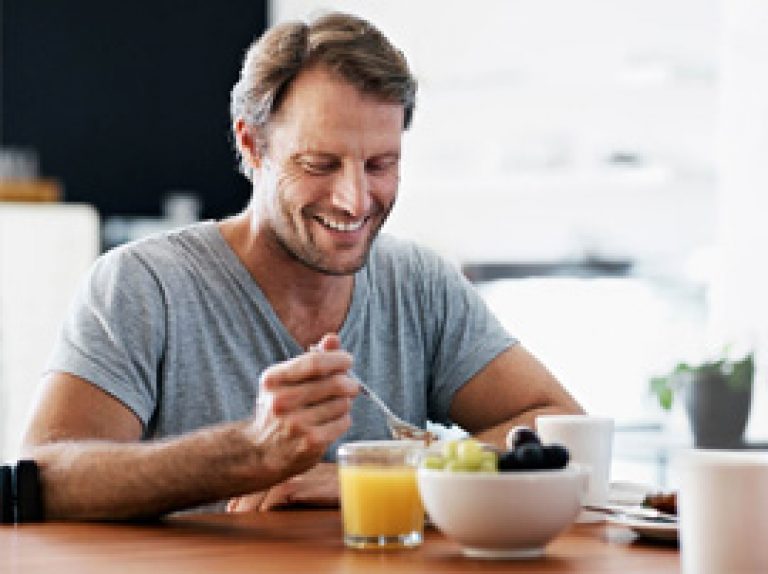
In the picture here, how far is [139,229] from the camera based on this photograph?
7441 millimetres

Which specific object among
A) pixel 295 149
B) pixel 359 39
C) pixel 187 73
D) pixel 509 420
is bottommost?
pixel 509 420

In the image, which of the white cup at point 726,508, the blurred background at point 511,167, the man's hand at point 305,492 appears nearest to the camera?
the white cup at point 726,508

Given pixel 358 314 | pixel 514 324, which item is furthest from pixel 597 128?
pixel 358 314

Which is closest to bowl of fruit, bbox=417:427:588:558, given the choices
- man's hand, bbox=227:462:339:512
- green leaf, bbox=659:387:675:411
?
man's hand, bbox=227:462:339:512

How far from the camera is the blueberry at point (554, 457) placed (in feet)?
5.41

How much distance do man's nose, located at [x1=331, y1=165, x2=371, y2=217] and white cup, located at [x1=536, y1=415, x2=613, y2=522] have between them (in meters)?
0.49

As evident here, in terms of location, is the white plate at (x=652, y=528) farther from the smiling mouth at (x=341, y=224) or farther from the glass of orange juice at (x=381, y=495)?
the smiling mouth at (x=341, y=224)

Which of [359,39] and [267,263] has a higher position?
[359,39]

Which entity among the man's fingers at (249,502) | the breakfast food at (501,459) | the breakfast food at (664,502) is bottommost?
the man's fingers at (249,502)

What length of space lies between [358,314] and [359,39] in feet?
1.53

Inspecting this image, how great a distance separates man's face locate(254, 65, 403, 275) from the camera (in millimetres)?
2334

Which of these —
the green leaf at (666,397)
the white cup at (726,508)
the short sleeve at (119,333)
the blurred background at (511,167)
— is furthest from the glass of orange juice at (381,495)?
the blurred background at (511,167)

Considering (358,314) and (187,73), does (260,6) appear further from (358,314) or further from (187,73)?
(358,314)

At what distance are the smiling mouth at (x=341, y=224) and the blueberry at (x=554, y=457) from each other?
0.79 meters
